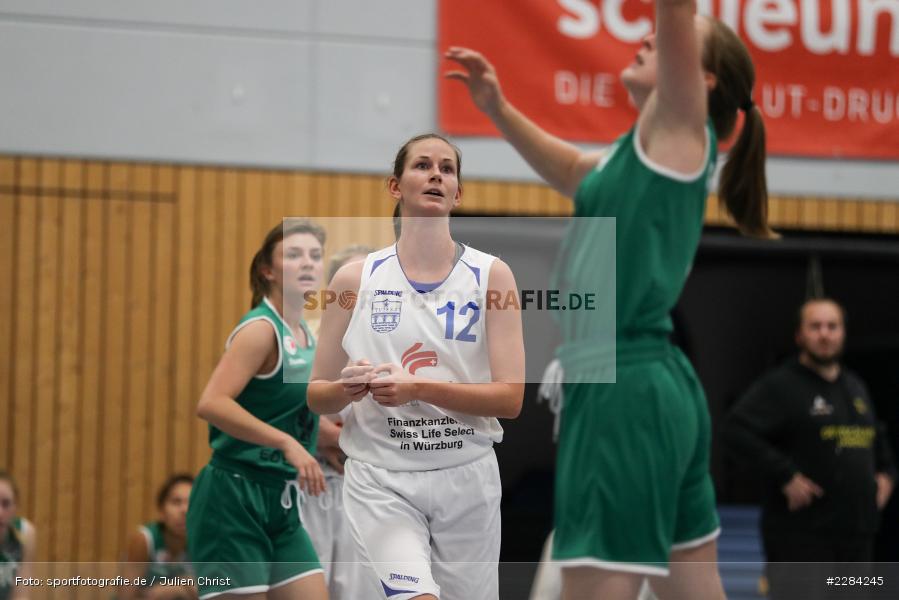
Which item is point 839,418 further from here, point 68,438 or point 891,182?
point 68,438

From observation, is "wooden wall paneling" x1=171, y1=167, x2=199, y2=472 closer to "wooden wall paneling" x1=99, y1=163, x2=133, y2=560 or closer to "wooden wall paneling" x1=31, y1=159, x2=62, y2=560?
"wooden wall paneling" x1=99, y1=163, x2=133, y2=560

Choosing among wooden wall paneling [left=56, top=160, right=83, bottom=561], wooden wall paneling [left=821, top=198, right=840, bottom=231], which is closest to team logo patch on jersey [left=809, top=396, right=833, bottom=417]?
wooden wall paneling [left=821, top=198, right=840, bottom=231]

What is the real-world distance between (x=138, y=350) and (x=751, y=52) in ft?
15.5

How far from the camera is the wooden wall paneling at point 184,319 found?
766 centimetres

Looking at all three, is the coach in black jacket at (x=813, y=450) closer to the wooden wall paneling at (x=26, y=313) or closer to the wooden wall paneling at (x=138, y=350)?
the wooden wall paneling at (x=138, y=350)

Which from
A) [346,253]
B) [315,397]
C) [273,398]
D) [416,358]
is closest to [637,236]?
[416,358]

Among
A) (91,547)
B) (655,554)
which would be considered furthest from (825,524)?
(91,547)

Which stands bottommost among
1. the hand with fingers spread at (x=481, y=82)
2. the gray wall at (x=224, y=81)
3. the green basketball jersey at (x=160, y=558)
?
the green basketball jersey at (x=160, y=558)

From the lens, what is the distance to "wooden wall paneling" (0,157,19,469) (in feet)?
24.6

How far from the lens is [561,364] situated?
290 centimetres

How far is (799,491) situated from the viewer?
6246 mm

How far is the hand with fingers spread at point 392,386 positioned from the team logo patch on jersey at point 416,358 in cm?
13

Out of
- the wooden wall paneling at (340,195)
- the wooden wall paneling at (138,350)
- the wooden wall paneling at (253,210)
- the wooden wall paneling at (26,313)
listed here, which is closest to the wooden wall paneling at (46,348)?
the wooden wall paneling at (26,313)

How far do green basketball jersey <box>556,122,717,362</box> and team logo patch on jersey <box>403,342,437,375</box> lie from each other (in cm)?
50
